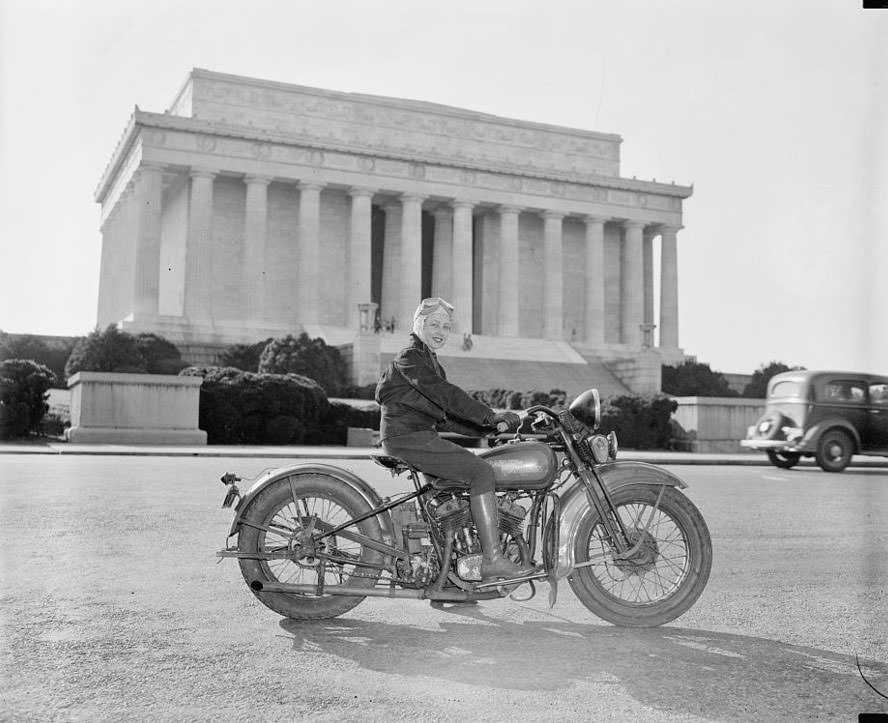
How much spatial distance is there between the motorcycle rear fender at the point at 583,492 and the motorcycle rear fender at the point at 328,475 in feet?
2.94

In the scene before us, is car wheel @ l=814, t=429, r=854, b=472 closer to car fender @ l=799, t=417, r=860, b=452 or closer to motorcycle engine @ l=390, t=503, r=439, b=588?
car fender @ l=799, t=417, r=860, b=452

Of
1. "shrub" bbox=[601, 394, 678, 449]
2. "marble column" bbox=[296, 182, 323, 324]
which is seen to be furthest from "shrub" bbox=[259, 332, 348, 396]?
"marble column" bbox=[296, 182, 323, 324]

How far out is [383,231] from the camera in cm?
6378

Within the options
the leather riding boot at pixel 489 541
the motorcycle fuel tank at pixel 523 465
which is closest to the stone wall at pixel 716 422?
the motorcycle fuel tank at pixel 523 465

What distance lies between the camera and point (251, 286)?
179 feet

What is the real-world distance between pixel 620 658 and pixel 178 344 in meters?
45.2

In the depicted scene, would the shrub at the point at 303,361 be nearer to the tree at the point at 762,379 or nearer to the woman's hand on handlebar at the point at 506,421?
the tree at the point at 762,379

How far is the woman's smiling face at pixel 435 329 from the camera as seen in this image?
5332 mm

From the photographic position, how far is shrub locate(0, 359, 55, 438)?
77.9ft

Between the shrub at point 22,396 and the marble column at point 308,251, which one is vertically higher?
the marble column at point 308,251

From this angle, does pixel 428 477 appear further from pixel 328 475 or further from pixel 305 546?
pixel 305 546

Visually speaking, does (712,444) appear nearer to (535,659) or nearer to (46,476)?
(46,476)

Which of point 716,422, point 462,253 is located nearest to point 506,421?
point 716,422

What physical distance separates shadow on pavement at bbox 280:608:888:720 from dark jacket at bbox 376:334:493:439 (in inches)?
40.9
